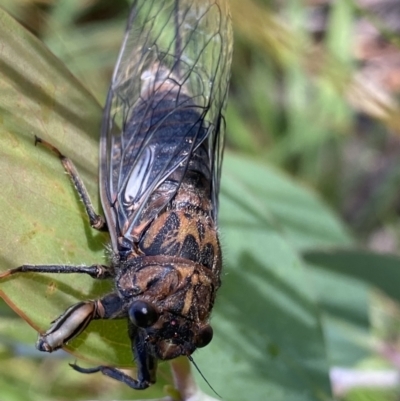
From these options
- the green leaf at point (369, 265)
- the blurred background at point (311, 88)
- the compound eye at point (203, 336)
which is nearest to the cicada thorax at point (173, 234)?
the compound eye at point (203, 336)

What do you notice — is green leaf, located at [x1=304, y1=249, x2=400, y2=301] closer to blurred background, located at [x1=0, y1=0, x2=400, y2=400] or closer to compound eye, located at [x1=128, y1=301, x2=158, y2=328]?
blurred background, located at [x1=0, y1=0, x2=400, y2=400]

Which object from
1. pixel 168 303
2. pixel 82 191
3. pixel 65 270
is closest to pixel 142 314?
pixel 168 303

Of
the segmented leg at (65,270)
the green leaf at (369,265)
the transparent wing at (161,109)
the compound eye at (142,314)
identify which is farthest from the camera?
the green leaf at (369,265)

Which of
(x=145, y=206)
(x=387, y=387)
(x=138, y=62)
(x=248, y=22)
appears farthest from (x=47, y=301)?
(x=248, y=22)

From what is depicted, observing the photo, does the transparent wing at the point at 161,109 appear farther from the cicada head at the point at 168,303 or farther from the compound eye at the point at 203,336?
the compound eye at the point at 203,336

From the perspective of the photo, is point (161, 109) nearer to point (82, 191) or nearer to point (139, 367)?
point (82, 191)

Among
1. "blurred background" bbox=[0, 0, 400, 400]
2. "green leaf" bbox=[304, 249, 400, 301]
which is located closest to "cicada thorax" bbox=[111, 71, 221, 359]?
"green leaf" bbox=[304, 249, 400, 301]
